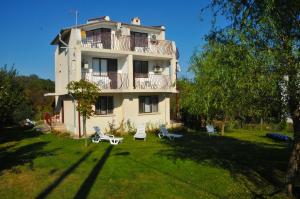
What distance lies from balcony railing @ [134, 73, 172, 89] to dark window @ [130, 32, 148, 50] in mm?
2544

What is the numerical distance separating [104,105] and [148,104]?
4.24 metres

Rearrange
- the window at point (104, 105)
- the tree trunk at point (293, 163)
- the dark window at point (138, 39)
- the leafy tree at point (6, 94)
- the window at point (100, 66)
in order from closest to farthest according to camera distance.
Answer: the tree trunk at point (293, 163) → the leafy tree at point (6, 94) → the window at point (104, 105) → the window at point (100, 66) → the dark window at point (138, 39)

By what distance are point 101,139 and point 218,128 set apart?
13.7 metres

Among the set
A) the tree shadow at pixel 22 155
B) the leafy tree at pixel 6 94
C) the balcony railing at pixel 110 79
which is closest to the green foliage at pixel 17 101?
the leafy tree at pixel 6 94

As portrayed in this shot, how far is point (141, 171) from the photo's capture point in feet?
44.0

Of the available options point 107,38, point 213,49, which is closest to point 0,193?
point 213,49

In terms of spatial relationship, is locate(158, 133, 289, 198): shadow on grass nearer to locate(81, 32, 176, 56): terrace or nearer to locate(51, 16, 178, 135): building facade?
locate(51, 16, 178, 135): building facade

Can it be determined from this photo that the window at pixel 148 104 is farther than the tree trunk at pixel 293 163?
Yes

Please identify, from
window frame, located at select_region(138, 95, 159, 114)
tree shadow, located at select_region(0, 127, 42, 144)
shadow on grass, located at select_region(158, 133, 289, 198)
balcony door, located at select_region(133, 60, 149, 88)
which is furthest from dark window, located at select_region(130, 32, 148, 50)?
tree shadow, located at select_region(0, 127, 42, 144)

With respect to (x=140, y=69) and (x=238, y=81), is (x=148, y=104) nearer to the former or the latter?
(x=140, y=69)

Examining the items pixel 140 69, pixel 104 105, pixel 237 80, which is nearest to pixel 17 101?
pixel 104 105

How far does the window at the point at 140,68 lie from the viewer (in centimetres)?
2892

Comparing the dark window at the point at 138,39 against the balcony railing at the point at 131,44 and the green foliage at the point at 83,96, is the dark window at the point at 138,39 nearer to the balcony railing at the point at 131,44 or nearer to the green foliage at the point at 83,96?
the balcony railing at the point at 131,44

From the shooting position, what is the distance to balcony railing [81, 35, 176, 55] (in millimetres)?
26156
